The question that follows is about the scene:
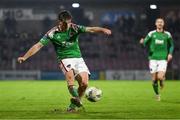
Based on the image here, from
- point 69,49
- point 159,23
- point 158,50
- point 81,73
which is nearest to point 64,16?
point 69,49

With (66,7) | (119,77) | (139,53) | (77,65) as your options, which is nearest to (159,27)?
(77,65)

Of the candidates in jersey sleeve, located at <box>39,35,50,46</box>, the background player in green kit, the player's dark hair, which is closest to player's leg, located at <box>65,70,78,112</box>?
jersey sleeve, located at <box>39,35,50,46</box>

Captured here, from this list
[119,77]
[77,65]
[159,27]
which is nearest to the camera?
[77,65]

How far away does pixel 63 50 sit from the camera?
1118cm

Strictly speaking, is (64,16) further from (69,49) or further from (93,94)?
(93,94)

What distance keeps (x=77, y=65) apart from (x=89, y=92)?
0.64 m

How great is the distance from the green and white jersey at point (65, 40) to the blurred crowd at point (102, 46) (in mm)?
28689

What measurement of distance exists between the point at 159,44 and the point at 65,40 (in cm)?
558

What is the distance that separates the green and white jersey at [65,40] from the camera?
1099 centimetres

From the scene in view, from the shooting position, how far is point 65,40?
11.1 meters

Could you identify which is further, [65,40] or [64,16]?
[65,40]

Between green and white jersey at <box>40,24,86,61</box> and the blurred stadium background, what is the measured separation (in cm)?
2782

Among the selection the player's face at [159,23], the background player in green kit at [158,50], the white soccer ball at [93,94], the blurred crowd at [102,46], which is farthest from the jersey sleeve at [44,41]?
the blurred crowd at [102,46]

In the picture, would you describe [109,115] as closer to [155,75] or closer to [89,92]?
[89,92]
